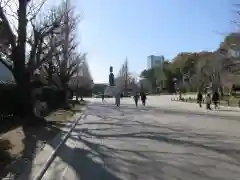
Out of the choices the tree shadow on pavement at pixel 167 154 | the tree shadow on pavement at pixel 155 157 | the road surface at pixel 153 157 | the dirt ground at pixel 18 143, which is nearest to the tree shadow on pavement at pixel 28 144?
the dirt ground at pixel 18 143

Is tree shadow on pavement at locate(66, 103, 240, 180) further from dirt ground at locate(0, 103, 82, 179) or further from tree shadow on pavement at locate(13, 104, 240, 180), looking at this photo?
dirt ground at locate(0, 103, 82, 179)

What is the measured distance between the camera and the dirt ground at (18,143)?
1055cm

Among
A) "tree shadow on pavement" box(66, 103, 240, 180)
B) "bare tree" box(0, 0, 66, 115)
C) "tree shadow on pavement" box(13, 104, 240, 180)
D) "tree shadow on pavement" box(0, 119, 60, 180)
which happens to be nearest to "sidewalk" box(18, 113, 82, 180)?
"tree shadow on pavement" box(0, 119, 60, 180)

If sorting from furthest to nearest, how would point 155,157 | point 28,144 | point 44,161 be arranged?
1. point 28,144
2. point 155,157
3. point 44,161

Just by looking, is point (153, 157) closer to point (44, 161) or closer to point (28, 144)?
point (44, 161)

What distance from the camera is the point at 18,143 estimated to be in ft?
50.0

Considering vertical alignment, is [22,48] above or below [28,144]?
above

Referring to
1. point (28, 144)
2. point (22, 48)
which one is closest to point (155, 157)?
point (28, 144)

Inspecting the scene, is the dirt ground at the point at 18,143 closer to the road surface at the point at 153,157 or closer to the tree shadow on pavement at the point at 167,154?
the road surface at the point at 153,157

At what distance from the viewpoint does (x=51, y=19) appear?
28.0m

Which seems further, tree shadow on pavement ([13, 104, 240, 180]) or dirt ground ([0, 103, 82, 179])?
dirt ground ([0, 103, 82, 179])

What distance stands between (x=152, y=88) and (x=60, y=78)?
376 feet

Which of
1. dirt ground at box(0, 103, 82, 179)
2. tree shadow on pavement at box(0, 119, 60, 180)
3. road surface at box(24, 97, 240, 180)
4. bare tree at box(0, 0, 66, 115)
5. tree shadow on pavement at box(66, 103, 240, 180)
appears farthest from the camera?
bare tree at box(0, 0, 66, 115)

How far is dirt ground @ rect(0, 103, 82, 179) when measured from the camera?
10555mm
